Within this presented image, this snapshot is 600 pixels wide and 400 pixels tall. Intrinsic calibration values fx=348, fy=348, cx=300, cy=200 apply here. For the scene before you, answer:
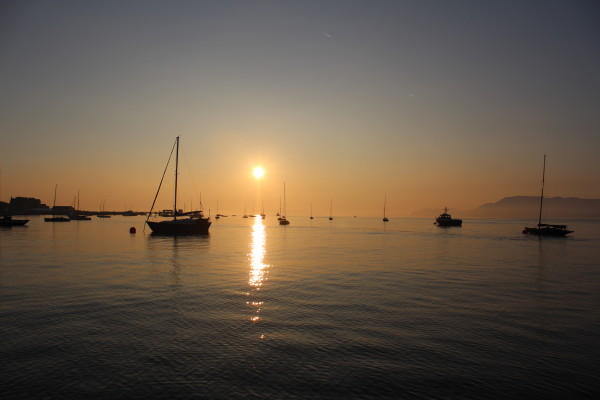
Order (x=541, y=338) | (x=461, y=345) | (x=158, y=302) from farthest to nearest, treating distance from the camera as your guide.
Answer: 1. (x=158, y=302)
2. (x=541, y=338)
3. (x=461, y=345)

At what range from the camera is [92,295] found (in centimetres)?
2042

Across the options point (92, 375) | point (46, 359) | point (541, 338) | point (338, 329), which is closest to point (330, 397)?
point (338, 329)

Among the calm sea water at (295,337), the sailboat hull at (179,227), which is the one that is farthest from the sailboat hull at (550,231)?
the sailboat hull at (179,227)

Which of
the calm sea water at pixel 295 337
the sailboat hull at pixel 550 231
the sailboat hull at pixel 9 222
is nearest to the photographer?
the calm sea water at pixel 295 337

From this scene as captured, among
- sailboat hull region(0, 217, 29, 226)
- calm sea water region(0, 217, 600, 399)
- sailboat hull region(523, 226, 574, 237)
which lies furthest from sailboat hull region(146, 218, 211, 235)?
sailboat hull region(523, 226, 574, 237)

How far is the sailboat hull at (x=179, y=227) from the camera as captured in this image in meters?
77.8

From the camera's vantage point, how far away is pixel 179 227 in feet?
260

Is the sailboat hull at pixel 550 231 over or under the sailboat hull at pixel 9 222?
over

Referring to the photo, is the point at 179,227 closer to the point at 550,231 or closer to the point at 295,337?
the point at 295,337

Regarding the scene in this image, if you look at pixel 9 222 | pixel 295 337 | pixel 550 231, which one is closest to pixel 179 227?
pixel 9 222

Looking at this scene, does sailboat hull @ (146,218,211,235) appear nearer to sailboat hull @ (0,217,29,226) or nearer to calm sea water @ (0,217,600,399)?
calm sea water @ (0,217,600,399)

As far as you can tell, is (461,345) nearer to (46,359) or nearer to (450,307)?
(450,307)

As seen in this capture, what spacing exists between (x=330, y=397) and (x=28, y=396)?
765cm

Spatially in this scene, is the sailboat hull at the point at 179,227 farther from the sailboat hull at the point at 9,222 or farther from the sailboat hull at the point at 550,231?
the sailboat hull at the point at 550,231
